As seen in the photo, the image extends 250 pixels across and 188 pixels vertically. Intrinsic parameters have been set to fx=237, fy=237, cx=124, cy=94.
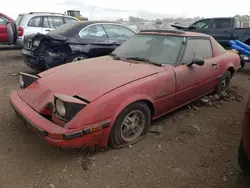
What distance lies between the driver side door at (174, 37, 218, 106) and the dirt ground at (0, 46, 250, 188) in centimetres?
48

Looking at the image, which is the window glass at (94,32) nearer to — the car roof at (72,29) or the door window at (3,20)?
the car roof at (72,29)

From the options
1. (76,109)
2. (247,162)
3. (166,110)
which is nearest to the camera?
(247,162)

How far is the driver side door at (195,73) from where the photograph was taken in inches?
141

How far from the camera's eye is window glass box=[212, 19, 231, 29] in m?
10.4

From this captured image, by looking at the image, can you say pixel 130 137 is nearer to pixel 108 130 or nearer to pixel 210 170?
pixel 108 130

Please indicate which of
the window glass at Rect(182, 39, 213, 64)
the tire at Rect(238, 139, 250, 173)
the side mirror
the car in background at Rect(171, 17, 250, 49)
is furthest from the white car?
the tire at Rect(238, 139, 250, 173)

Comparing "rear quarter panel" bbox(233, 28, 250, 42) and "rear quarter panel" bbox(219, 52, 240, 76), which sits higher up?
"rear quarter panel" bbox(233, 28, 250, 42)

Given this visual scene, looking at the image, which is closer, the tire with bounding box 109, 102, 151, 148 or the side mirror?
the tire with bounding box 109, 102, 151, 148

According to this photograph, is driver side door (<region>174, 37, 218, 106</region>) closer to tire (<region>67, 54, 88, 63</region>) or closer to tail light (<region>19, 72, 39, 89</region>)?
tail light (<region>19, 72, 39, 89</region>)

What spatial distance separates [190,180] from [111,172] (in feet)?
2.78

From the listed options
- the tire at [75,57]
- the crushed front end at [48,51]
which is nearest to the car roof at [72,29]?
the crushed front end at [48,51]

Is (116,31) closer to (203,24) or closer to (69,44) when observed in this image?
(69,44)

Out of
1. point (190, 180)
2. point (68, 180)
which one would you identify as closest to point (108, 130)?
point (68, 180)

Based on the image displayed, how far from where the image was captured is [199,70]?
389 centimetres
